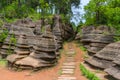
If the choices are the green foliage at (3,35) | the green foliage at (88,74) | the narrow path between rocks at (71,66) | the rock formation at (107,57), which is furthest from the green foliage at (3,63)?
the rock formation at (107,57)

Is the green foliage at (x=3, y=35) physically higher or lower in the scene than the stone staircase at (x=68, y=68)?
higher

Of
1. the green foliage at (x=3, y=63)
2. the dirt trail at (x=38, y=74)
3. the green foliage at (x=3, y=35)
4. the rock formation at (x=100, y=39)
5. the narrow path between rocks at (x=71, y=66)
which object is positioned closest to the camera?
the narrow path between rocks at (x=71, y=66)

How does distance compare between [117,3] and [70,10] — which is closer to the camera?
[117,3]

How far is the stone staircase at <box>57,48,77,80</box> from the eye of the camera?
17566 mm

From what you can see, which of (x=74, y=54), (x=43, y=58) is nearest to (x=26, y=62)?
(x=43, y=58)

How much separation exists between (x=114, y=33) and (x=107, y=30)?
5.13ft

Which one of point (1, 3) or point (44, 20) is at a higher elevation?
point (1, 3)

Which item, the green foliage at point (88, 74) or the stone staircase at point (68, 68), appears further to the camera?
the stone staircase at point (68, 68)

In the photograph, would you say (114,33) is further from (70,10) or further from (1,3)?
(1,3)

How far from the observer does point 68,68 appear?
66.9ft

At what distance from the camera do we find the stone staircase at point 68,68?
57.6 ft

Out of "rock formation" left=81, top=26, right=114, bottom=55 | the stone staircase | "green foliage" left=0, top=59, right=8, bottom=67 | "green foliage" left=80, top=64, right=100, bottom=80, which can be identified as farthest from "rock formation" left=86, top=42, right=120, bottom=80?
"green foliage" left=0, top=59, right=8, bottom=67

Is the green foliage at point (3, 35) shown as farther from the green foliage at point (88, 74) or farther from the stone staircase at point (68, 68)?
the green foliage at point (88, 74)

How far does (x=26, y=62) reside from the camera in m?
20.1
